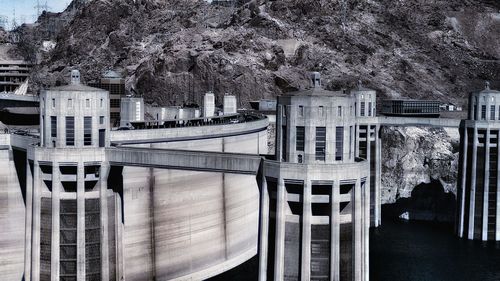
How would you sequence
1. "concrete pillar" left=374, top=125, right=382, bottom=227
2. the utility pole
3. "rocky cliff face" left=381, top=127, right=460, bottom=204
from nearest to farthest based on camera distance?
"concrete pillar" left=374, top=125, right=382, bottom=227, "rocky cliff face" left=381, top=127, right=460, bottom=204, the utility pole

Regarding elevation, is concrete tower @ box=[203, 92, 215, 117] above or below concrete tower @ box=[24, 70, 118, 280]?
above

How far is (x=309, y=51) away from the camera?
539 feet

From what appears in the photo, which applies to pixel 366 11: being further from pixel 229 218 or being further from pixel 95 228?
pixel 95 228

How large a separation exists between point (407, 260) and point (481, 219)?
1878 cm

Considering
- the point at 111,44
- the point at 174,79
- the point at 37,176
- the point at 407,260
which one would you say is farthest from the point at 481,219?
the point at 111,44

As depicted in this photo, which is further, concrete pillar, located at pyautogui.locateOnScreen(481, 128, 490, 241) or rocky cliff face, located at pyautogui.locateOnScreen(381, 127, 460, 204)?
rocky cliff face, located at pyautogui.locateOnScreen(381, 127, 460, 204)

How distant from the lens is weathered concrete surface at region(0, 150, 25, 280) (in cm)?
6569

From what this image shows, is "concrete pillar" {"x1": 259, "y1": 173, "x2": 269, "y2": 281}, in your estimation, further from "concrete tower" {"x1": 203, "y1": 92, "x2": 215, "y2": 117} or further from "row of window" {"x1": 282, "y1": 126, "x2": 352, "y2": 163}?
"concrete tower" {"x1": 203, "y1": 92, "x2": 215, "y2": 117}

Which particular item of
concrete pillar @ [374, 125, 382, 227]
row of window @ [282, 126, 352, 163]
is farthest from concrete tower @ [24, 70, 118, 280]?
concrete pillar @ [374, 125, 382, 227]

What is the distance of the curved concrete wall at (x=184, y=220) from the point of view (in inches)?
2608

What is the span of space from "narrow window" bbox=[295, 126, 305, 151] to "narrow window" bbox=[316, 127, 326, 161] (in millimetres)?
1123

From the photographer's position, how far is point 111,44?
7736 inches

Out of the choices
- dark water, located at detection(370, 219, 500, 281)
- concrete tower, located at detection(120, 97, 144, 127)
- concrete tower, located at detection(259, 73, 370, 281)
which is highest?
concrete tower, located at detection(120, 97, 144, 127)

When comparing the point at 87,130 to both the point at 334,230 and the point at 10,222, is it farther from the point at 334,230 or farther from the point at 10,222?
the point at 334,230
